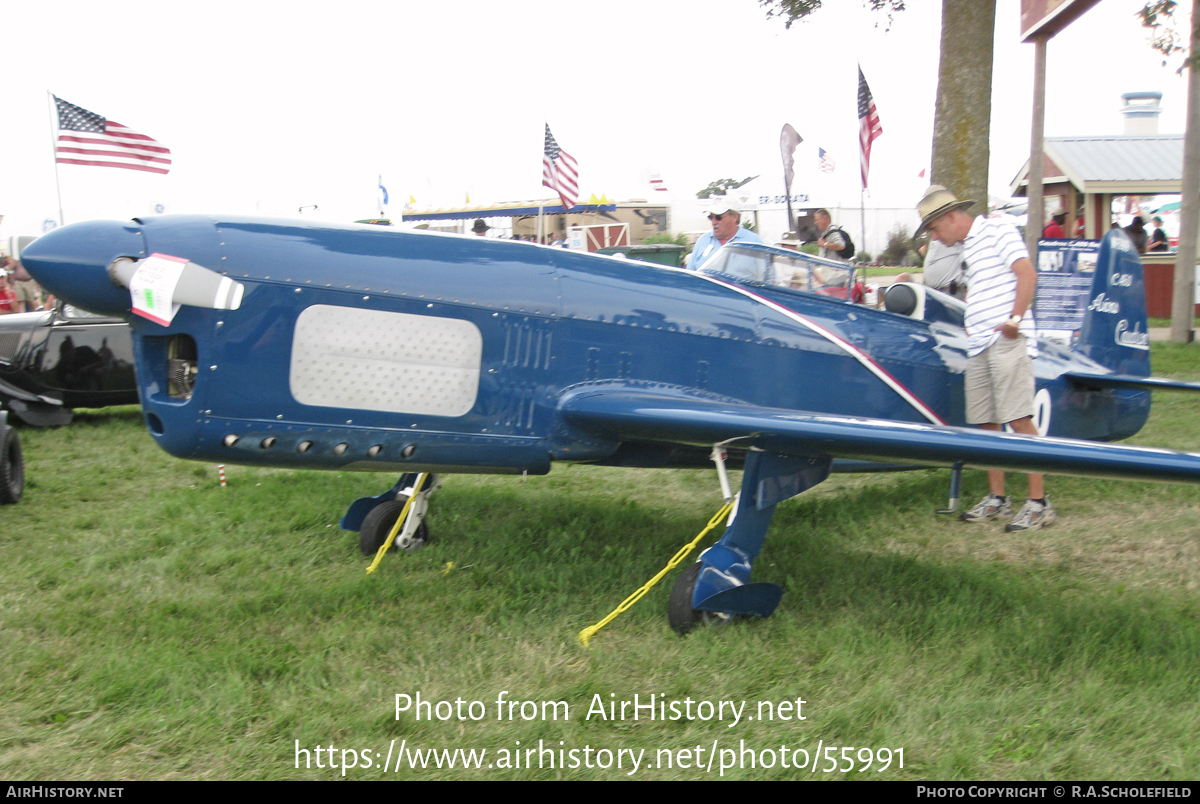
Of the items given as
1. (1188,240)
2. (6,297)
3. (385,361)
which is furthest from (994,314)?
(6,297)

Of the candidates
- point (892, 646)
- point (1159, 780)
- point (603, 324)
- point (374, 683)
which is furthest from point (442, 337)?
point (1159, 780)

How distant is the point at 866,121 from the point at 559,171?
9.71 metres

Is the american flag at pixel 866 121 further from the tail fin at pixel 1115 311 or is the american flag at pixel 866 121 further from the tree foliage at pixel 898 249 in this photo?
the tree foliage at pixel 898 249

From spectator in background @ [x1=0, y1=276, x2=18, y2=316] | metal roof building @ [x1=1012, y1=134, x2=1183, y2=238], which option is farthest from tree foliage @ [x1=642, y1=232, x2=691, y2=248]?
spectator in background @ [x1=0, y1=276, x2=18, y2=316]

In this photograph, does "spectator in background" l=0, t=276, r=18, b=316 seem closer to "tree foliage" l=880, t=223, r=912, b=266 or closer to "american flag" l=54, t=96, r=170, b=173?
"american flag" l=54, t=96, r=170, b=173

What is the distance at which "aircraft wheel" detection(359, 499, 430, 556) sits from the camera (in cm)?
495

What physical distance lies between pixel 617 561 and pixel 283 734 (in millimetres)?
2108

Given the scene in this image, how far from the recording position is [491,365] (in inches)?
159

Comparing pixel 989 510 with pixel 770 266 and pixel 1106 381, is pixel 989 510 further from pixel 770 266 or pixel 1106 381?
pixel 770 266

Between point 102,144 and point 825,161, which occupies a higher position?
point 825,161

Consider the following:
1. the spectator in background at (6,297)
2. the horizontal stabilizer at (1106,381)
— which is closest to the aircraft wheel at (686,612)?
the horizontal stabilizer at (1106,381)

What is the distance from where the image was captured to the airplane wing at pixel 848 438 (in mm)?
3400

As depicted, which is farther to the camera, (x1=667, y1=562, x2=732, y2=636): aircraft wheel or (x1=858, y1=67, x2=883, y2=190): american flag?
(x1=858, y1=67, x2=883, y2=190): american flag

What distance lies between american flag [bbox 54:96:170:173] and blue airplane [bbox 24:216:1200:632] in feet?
31.0
